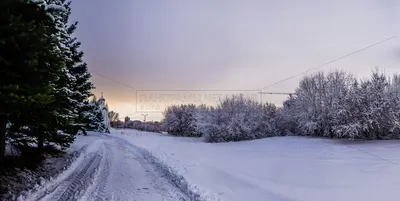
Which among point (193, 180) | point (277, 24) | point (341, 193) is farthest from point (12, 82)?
point (277, 24)

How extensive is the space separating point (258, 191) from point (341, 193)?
2.12 meters

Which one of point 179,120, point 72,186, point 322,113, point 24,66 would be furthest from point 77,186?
point 179,120

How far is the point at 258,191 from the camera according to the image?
7305 mm

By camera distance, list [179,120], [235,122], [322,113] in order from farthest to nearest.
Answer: [179,120]
[235,122]
[322,113]

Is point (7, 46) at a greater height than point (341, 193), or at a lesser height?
greater

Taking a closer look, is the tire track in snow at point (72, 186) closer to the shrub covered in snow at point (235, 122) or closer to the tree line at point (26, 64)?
the tree line at point (26, 64)

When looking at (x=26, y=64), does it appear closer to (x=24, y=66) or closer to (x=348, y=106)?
(x=24, y=66)

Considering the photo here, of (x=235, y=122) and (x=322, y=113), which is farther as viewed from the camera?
(x=235, y=122)

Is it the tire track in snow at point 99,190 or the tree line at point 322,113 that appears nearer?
the tire track in snow at point 99,190

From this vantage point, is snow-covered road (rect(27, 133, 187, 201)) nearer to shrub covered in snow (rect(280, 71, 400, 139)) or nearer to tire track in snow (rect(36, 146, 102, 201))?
tire track in snow (rect(36, 146, 102, 201))

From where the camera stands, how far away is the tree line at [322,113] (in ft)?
92.2

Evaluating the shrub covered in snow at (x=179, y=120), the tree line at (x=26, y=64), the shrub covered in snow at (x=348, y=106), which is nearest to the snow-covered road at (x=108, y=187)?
the tree line at (x=26, y=64)

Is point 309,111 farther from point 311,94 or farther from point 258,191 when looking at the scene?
point 258,191

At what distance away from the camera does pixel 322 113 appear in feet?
105
